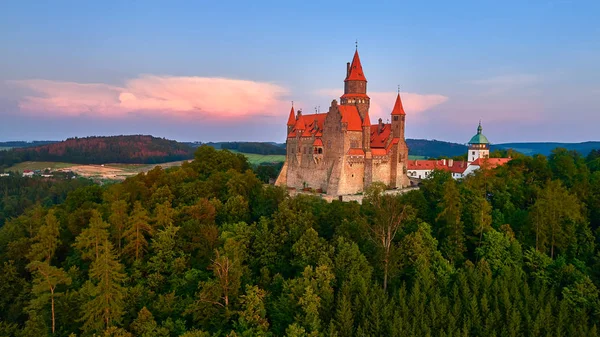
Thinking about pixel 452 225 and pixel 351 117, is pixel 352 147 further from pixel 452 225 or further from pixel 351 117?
pixel 452 225

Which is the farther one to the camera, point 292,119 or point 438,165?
point 438,165

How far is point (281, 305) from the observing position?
31.2 meters

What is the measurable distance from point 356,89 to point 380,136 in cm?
701

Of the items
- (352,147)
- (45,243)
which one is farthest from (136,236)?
(352,147)

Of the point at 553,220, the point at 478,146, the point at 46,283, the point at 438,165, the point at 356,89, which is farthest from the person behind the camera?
the point at 478,146

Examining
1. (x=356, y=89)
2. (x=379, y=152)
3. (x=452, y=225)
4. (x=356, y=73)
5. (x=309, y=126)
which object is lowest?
(x=452, y=225)

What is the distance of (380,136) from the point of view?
60.2 meters

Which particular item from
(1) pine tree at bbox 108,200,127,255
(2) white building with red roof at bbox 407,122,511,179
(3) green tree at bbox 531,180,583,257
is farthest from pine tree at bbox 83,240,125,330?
(2) white building with red roof at bbox 407,122,511,179

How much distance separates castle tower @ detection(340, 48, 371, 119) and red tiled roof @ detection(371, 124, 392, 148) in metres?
3.56

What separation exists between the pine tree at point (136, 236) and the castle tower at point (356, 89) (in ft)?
102

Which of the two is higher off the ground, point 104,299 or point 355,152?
point 355,152

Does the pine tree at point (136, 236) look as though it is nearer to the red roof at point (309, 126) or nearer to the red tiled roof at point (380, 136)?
the red roof at point (309, 126)

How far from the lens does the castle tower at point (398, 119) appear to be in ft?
191

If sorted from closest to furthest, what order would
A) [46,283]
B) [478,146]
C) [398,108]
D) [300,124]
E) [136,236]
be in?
[46,283]
[136,236]
[398,108]
[300,124]
[478,146]
